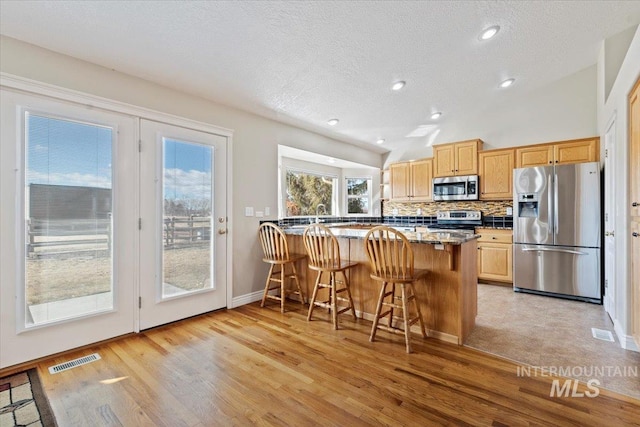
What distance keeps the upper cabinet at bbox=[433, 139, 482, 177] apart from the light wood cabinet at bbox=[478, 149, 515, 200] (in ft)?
0.38

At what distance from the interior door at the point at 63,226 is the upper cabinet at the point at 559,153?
16.7 feet

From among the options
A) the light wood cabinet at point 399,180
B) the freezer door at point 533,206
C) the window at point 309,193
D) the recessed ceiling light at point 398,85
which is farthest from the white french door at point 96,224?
the freezer door at point 533,206

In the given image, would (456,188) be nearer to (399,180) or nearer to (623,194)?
(399,180)

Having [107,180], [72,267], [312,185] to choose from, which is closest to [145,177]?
[107,180]

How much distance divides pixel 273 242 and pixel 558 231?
3693mm

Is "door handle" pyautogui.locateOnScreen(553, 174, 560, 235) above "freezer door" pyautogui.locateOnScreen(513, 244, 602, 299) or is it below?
above

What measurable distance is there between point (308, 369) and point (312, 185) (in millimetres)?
4004

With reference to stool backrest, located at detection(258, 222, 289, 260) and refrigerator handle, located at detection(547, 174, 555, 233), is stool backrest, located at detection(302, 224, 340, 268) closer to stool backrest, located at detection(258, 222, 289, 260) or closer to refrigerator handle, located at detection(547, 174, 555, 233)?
stool backrest, located at detection(258, 222, 289, 260)

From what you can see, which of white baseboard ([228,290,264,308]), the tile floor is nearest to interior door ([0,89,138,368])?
white baseboard ([228,290,264,308])

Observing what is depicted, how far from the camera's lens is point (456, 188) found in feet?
16.8

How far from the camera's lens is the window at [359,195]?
256 inches

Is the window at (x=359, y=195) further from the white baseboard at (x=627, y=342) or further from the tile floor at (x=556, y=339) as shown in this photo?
the white baseboard at (x=627, y=342)

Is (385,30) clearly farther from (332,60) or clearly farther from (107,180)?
(107,180)

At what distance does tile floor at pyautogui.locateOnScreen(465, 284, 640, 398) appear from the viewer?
2121mm
